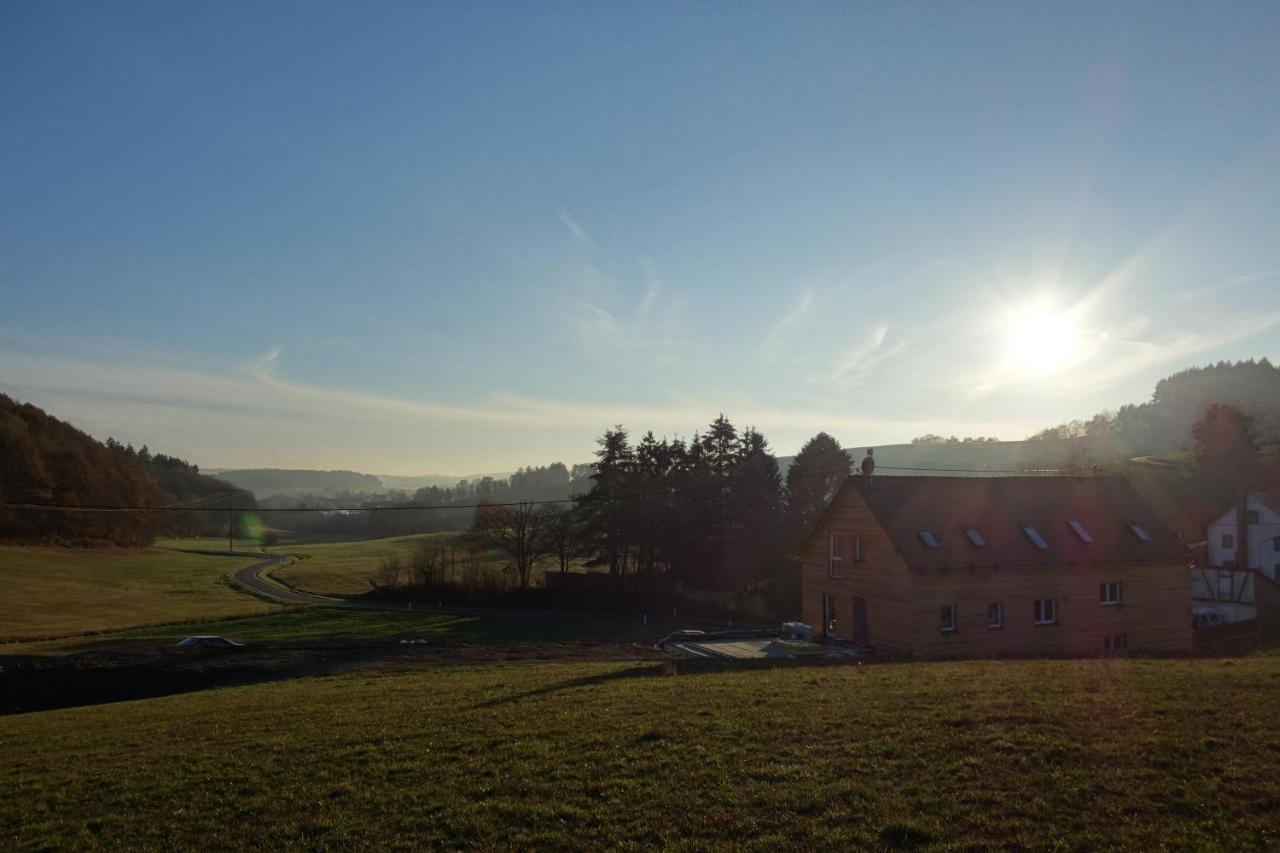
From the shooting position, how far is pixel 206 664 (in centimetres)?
3083

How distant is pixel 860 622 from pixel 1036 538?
8.52m

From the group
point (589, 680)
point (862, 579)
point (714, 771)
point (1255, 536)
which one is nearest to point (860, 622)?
point (862, 579)

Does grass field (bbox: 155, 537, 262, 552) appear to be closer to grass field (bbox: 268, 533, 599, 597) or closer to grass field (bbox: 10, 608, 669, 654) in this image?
grass field (bbox: 268, 533, 599, 597)

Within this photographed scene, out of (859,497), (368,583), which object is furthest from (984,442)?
(859,497)

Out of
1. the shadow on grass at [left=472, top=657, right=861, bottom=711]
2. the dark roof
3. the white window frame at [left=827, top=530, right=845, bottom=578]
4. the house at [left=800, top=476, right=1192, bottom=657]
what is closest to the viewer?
the shadow on grass at [left=472, top=657, right=861, bottom=711]

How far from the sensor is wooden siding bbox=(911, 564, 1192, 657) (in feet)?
101

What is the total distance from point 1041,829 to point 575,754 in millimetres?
6184

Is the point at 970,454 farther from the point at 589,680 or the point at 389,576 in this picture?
the point at 589,680

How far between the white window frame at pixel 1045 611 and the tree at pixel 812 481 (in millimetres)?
33389

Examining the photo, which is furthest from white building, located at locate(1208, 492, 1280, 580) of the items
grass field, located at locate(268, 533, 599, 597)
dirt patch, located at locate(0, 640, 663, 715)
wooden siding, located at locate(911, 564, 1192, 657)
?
grass field, located at locate(268, 533, 599, 597)

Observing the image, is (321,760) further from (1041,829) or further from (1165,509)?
(1165,509)

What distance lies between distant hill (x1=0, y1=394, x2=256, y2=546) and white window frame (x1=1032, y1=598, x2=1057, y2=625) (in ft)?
304

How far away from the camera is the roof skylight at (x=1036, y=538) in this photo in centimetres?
3331

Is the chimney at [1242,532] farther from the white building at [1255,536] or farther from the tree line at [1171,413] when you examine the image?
the tree line at [1171,413]
